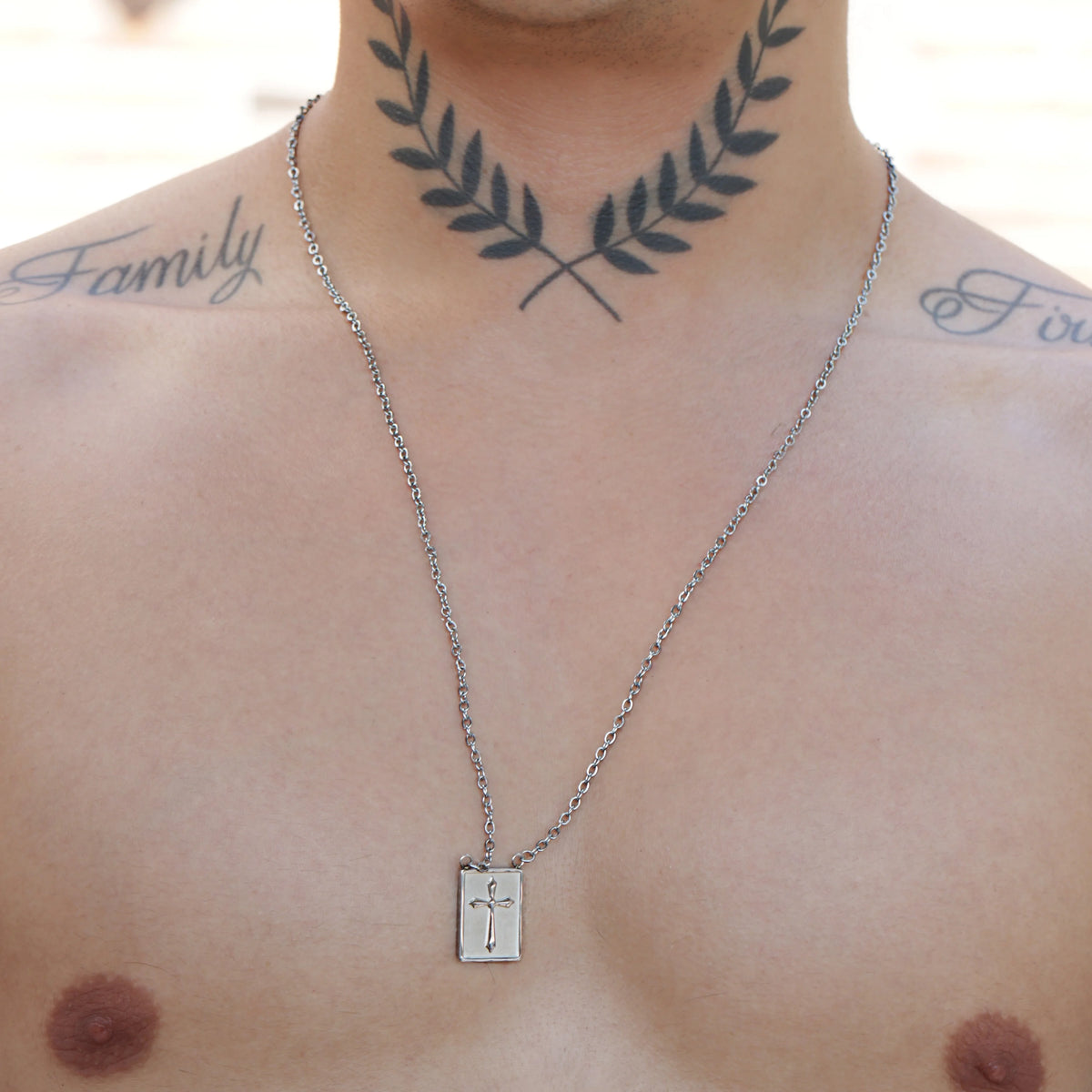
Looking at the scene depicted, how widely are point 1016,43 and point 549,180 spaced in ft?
17.3

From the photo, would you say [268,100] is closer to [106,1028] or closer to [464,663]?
[464,663]

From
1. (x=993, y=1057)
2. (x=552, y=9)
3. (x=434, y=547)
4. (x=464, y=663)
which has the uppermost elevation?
(x=552, y=9)

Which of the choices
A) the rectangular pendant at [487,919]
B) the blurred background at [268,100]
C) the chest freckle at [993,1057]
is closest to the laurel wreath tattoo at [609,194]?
the rectangular pendant at [487,919]

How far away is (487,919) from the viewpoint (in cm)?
164

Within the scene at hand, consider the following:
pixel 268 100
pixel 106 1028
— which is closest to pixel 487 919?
pixel 106 1028

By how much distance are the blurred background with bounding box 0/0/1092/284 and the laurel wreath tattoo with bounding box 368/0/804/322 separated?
445 centimetres

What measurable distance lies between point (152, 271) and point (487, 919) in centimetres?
111

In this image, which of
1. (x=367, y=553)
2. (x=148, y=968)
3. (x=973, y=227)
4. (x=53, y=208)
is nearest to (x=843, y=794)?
(x=367, y=553)

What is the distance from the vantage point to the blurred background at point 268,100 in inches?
243

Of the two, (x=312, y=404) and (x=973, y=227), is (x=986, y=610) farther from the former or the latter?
(x=312, y=404)

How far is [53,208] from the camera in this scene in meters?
6.11

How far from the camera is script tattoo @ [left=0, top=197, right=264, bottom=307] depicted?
6.91ft

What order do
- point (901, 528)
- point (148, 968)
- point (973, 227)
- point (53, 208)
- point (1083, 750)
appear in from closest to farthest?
point (148, 968) → point (1083, 750) → point (901, 528) → point (973, 227) → point (53, 208)

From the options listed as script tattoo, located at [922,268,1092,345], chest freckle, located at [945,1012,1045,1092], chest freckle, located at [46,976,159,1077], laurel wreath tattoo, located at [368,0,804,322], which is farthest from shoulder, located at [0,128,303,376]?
chest freckle, located at [945,1012,1045,1092]
